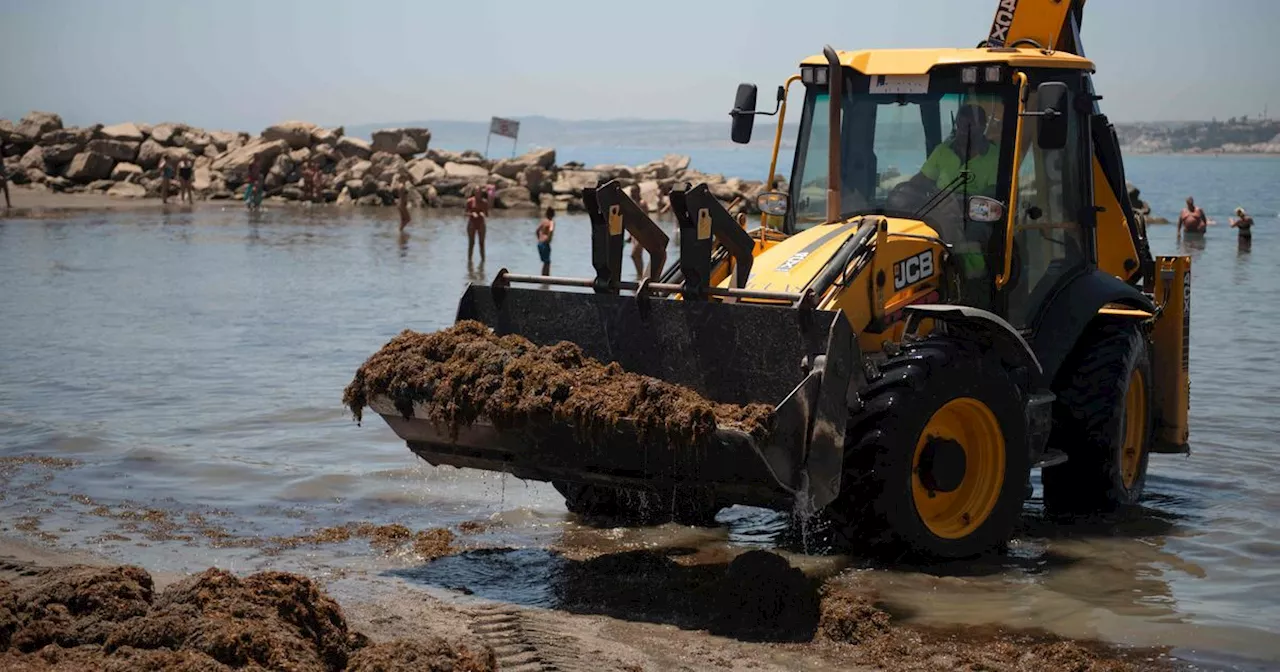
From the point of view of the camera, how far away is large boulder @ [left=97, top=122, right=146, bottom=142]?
187 ft

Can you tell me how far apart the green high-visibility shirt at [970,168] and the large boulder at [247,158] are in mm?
48133

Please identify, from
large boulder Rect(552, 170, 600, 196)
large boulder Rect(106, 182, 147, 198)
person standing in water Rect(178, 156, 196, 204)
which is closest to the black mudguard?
large boulder Rect(552, 170, 600, 196)

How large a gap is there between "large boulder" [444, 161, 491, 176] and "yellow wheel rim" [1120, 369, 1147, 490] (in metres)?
45.5

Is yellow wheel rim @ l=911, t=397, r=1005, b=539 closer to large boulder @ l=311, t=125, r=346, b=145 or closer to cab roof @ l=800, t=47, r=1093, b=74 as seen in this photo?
cab roof @ l=800, t=47, r=1093, b=74

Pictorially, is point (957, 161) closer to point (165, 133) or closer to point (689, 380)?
point (689, 380)

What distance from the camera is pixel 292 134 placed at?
189ft

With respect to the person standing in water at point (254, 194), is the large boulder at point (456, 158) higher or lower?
higher

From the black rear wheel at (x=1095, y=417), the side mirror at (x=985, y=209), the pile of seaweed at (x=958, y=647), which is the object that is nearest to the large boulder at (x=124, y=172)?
the black rear wheel at (x=1095, y=417)

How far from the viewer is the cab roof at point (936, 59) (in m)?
9.07

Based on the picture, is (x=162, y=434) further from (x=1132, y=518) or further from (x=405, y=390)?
(x=1132, y=518)

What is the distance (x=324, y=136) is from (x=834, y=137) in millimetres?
51221

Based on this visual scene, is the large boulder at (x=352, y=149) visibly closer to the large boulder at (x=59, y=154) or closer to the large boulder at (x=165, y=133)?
the large boulder at (x=165, y=133)

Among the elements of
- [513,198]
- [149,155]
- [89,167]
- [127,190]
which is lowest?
[127,190]

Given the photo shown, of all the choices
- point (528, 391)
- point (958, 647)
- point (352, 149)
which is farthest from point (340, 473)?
point (352, 149)
